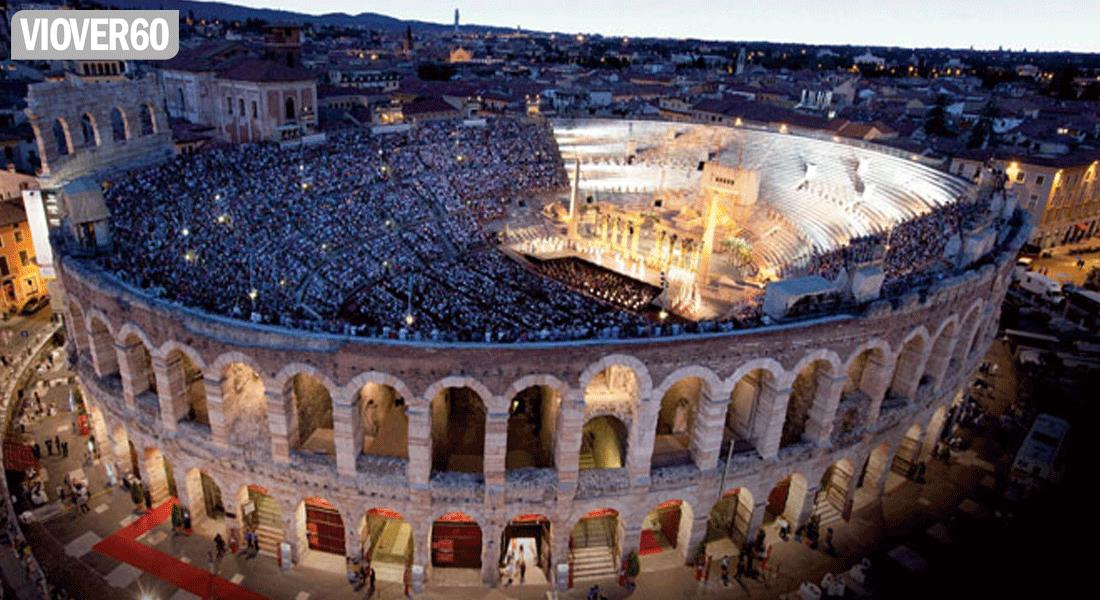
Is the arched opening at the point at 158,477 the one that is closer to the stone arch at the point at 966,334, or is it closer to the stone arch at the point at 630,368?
the stone arch at the point at 630,368

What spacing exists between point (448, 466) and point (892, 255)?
92.1 feet

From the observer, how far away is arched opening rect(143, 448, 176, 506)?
29111mm

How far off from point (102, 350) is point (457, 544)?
1724 cm

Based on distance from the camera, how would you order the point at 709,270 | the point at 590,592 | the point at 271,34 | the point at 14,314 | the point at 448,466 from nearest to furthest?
the point at 590,592
the point at 448,466
the point at 14,314
the point at 709,270
the point at 271,34

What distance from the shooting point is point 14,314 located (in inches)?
1826

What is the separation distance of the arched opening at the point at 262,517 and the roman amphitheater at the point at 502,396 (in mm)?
94

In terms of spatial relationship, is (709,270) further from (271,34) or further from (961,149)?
(271,34)

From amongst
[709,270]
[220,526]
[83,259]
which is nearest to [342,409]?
[220,526]

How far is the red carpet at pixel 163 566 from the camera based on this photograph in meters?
25.7

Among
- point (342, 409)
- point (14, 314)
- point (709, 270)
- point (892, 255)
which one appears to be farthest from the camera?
point (709, 270)

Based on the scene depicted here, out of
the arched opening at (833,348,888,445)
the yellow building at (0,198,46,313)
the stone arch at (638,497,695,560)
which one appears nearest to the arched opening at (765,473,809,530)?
the arched opening at (833,348,888,445)

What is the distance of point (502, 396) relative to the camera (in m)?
23.9

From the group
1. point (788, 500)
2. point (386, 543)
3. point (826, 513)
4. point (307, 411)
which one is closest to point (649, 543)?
point (788, 500)

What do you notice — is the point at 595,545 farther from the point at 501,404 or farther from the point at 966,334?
the point at 966,334
